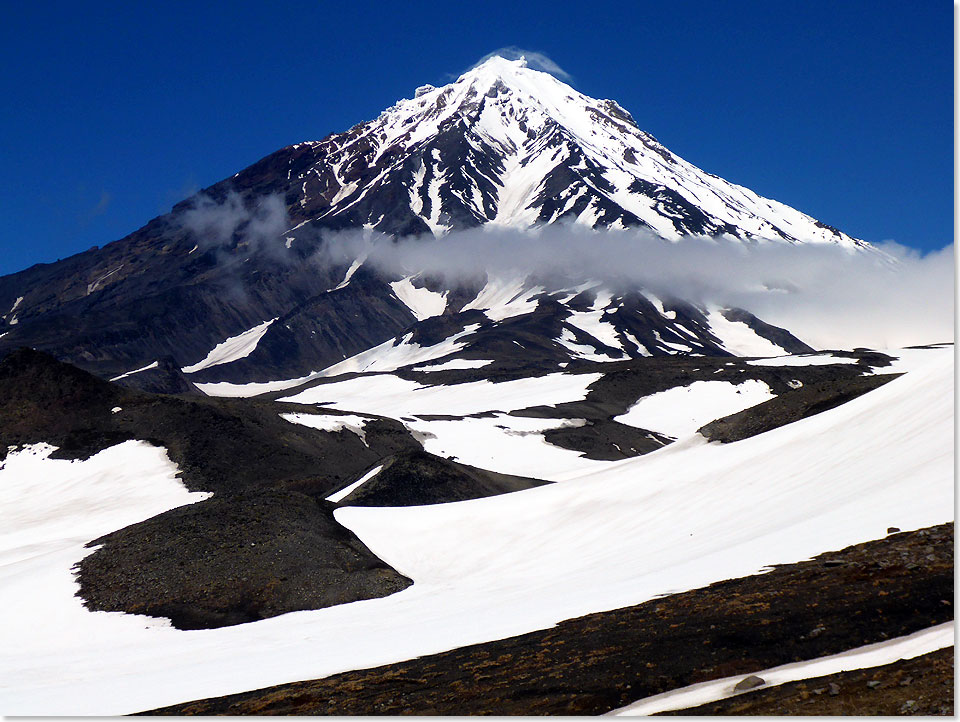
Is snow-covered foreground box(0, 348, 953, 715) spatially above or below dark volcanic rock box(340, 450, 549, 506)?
below

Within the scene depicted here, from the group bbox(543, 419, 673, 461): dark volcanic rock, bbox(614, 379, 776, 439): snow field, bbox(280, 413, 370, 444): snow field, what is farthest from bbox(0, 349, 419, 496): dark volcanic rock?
bbox(614, 379, 776, 439): snow field

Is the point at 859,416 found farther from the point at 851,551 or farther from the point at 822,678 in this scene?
the point at 822,678

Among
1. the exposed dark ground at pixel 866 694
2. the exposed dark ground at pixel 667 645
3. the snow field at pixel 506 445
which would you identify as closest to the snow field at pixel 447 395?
the snow field at pixel 506 445

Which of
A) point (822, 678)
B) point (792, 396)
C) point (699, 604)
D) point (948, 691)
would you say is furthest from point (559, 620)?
point (792, 396)

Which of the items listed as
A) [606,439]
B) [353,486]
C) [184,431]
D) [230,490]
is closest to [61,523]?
[230,490]

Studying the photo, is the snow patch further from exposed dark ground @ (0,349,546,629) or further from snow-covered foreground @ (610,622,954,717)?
snow-covered foreground @ (610,622,954,717)

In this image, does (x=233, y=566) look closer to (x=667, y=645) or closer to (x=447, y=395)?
(x=667, y=645)
